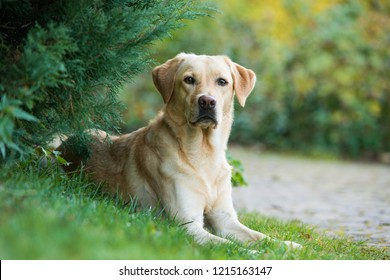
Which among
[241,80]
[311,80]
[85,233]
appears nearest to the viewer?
[85,233]

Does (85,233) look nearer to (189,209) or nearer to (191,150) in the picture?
(189,209)

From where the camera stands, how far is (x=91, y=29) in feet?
13.8

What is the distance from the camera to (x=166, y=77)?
5.11m

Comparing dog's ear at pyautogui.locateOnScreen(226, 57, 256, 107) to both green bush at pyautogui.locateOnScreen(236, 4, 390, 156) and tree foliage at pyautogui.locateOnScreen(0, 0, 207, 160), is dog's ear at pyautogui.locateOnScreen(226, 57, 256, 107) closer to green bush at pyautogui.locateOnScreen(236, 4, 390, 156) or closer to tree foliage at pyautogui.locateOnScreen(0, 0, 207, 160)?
tree foliage at pyautogui.locateOnScreen(0, 0, 207, 160)

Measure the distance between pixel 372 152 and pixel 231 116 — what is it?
10815mm

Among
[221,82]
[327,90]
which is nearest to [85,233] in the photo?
[221,82]

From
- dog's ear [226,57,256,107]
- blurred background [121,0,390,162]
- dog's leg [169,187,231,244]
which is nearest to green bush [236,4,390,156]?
blurred background [121,0,390,162]

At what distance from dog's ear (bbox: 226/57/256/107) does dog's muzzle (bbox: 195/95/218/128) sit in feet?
1.54

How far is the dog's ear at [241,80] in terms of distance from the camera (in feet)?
16.9

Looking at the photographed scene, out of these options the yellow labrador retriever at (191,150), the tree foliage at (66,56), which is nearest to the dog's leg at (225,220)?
the yellow labrador retriever at (191,150)

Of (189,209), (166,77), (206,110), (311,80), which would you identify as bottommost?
(311,80)

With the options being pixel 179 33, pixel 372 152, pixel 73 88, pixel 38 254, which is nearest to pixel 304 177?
pixel 372 152

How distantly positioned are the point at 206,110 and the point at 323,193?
490cm

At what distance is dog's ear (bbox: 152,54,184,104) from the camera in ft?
16.6
